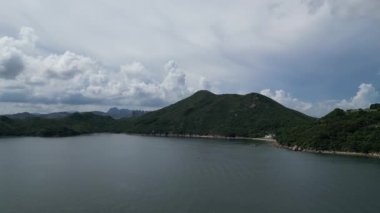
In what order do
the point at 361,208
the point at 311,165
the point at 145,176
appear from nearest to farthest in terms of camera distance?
the point at 361,208 → the point at 145,176 → the point at 311,165

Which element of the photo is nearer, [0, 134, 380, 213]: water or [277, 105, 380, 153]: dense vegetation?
[0, 134, 380, 213]: water

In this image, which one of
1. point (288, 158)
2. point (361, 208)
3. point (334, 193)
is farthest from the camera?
point (288, 158)

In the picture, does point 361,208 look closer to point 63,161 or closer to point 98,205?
point 98,205

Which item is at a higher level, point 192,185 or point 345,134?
point 345,134

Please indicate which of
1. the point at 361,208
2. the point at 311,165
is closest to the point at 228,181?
the point at 361,208

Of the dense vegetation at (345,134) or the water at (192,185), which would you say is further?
the dense vegetation at (345,134)

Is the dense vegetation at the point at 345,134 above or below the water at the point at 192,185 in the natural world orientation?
above

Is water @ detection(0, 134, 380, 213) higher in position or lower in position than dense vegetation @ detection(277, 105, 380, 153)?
lower

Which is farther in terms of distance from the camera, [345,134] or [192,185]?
[345,134]
